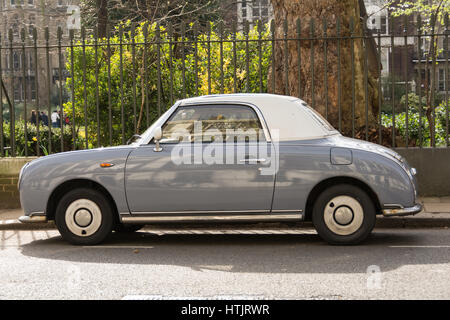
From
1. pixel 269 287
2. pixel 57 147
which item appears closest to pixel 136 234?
pixel 269 287

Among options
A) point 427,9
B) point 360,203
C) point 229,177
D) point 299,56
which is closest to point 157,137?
point 229,177

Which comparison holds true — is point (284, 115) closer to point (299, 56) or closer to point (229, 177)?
point (229, 177)

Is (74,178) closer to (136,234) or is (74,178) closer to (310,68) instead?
(136,234)

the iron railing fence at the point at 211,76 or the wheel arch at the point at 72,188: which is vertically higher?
the iron railing fence at the point at 211,76

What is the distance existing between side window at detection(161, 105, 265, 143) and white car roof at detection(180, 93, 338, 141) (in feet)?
0.31

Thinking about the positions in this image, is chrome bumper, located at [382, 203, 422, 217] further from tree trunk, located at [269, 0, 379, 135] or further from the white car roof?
tree trunk, located at [269, 0, 379, 135]

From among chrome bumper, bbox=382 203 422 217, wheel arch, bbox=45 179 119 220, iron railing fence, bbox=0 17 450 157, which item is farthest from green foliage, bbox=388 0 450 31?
wheel arch, bbox=45 179 119 220

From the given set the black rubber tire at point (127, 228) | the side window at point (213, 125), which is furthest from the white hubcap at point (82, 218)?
the side window at point (213, 125)

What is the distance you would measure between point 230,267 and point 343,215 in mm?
1546

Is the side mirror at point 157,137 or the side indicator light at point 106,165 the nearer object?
the side mirror at point 157,137

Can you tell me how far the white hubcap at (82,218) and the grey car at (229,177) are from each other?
1cm

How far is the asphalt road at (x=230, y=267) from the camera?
19.4ft

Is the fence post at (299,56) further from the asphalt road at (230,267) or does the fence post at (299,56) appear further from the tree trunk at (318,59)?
the asphalt road at (230,267)
